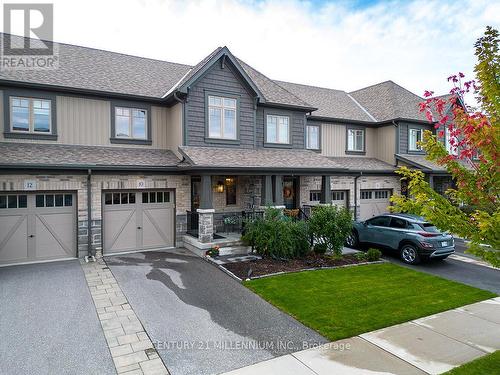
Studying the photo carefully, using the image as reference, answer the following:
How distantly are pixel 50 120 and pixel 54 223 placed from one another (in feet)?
12.8

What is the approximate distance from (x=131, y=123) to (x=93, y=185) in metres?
3.25

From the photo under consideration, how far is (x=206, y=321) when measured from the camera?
6746 mm

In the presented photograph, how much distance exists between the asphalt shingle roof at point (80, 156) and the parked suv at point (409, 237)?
8469 millimetres

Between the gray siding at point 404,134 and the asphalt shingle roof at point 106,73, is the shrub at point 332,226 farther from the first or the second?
the gray siding at point 404,134

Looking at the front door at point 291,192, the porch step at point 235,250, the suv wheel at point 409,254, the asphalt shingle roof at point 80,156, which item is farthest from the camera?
the front door at point 291,192

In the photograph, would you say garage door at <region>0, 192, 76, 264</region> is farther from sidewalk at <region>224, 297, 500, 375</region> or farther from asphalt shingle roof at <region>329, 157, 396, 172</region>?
asphalt shingle roof at <region>329, 157, 396, 172</region>

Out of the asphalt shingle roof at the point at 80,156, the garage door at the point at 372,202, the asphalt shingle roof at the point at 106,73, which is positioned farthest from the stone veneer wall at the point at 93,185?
the garage door at the point at 372,202

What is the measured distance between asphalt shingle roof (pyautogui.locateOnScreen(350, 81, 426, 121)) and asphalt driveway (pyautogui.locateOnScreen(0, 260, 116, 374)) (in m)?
18.6

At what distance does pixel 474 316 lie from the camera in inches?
282

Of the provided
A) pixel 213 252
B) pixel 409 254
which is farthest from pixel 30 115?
pixel 409 254

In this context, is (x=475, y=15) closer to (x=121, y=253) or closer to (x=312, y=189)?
(x=312, y=189)

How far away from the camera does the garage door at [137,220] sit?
40.7 ft

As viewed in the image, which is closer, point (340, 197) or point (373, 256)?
point (373, 256)

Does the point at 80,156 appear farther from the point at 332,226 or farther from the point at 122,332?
the point at 332,226
